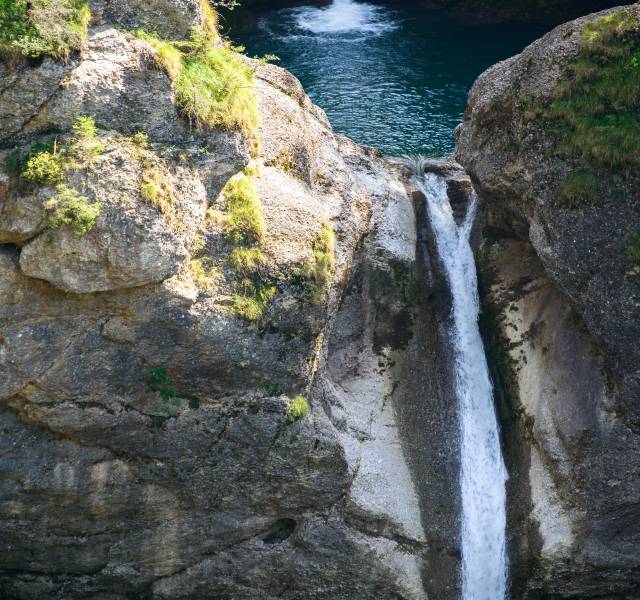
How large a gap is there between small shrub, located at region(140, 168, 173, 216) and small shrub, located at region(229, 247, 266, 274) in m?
1.42

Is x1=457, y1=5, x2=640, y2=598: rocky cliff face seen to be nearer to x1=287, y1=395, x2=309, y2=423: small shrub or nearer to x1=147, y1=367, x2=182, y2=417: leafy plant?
x1=287, y1=395, x2=309, y2=423: small shrub

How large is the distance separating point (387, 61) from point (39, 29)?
20.6 meters

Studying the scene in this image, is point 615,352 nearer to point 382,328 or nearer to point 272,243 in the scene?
point 382,328

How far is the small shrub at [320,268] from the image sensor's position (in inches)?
504

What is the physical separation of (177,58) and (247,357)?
531 centimetres

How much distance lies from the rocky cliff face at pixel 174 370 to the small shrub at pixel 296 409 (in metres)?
0.04

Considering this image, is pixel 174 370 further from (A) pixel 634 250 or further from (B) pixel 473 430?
(A) pixel 634 250

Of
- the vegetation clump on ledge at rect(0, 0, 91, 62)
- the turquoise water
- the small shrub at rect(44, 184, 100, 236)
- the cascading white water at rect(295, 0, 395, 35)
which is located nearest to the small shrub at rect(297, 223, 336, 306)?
the small shrub at rect(44, 184, 100, 236)

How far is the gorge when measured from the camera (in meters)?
11.3

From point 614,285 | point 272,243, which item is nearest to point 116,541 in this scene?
point 272,243

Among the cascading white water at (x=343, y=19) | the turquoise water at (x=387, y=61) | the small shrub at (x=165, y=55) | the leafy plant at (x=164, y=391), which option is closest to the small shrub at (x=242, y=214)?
the small shrub at (x=165, y=55)

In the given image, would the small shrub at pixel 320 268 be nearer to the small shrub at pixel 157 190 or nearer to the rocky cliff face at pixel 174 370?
the rocky cliff face at pixel 174 370

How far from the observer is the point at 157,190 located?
37.0 feet

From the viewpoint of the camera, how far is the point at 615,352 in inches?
512
